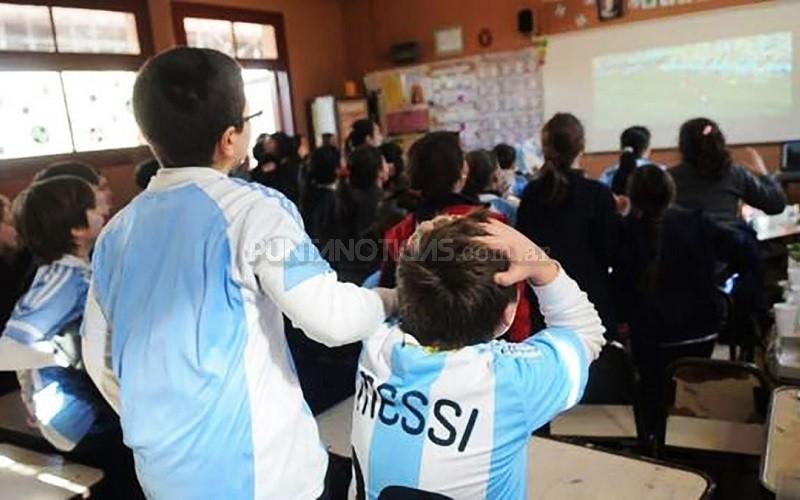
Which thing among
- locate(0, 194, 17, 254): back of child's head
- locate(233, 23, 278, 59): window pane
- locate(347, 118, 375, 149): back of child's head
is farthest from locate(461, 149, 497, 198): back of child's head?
locate(233, 23, 278, 59): window pane

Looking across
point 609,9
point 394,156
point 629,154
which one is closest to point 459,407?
point 629,154

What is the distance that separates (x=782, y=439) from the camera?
1.30 meters

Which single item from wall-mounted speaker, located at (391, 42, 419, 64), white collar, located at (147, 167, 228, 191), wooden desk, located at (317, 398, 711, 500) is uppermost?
wall-mounted speaker, located at (391, 42, 419, 64)

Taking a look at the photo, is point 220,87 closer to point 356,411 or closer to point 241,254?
point 241,254

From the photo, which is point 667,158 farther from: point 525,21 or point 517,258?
point 517,258

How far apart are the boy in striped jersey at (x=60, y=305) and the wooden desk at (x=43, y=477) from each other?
0.08 metres

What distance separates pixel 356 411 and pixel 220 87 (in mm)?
557

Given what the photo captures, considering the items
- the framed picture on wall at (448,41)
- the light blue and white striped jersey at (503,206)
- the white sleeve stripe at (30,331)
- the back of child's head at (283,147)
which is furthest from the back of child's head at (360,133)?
the white sleeve stripe at (30,331)

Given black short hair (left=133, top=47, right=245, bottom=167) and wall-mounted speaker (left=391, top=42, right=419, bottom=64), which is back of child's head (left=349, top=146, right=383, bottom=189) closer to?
black short hair (left=133, top=47, right=245, bottom=167)

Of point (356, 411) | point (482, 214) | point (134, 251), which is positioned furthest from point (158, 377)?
point (482, 214)

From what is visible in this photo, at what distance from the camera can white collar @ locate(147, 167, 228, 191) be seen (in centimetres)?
97

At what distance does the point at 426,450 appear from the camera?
3.14 ft

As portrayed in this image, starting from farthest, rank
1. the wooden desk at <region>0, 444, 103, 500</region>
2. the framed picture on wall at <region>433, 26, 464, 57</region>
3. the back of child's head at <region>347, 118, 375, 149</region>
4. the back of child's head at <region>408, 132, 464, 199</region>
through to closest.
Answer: the framed picture on wall at <region>433, 26, 464, 57</region> → the back of child's head at <region>347, 118, 375, 149</region> → the back of child's head at <region>408, 132, 464, 199</region> → the wooden desk at <region>0, 444, 103, 500</region>

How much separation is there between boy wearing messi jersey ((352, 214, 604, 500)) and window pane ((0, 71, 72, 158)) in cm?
455
